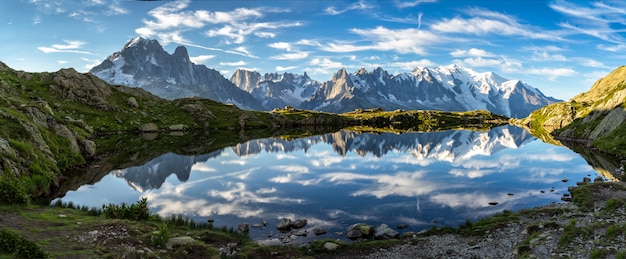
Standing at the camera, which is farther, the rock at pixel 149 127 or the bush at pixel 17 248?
the rock at pixel 149 127

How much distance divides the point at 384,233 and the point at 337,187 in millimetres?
22969

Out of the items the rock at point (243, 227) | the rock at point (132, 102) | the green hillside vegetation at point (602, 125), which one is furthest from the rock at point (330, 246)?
the rock at point (132, 102)

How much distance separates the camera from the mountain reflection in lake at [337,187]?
39344 mm

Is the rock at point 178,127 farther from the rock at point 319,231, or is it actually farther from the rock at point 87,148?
the rock at point 319,231

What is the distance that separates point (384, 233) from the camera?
31.6 meters

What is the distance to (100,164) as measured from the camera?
216ft

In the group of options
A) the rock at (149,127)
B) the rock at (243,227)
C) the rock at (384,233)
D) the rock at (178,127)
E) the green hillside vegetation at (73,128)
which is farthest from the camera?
the rock at (178,127)

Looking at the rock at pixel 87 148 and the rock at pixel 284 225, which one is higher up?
the rock at pixel 87 148

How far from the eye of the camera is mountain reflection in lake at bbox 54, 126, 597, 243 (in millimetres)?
39344

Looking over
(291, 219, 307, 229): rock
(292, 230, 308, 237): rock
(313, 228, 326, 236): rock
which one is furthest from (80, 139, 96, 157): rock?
(313, 228, 326, 236): rock

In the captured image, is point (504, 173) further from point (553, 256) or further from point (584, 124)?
point (584, 124)

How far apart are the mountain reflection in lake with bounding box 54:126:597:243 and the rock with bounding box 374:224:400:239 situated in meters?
3.15

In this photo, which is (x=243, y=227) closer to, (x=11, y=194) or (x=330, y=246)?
(x=330, y=246)

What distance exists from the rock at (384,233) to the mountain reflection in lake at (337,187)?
10.3ft
